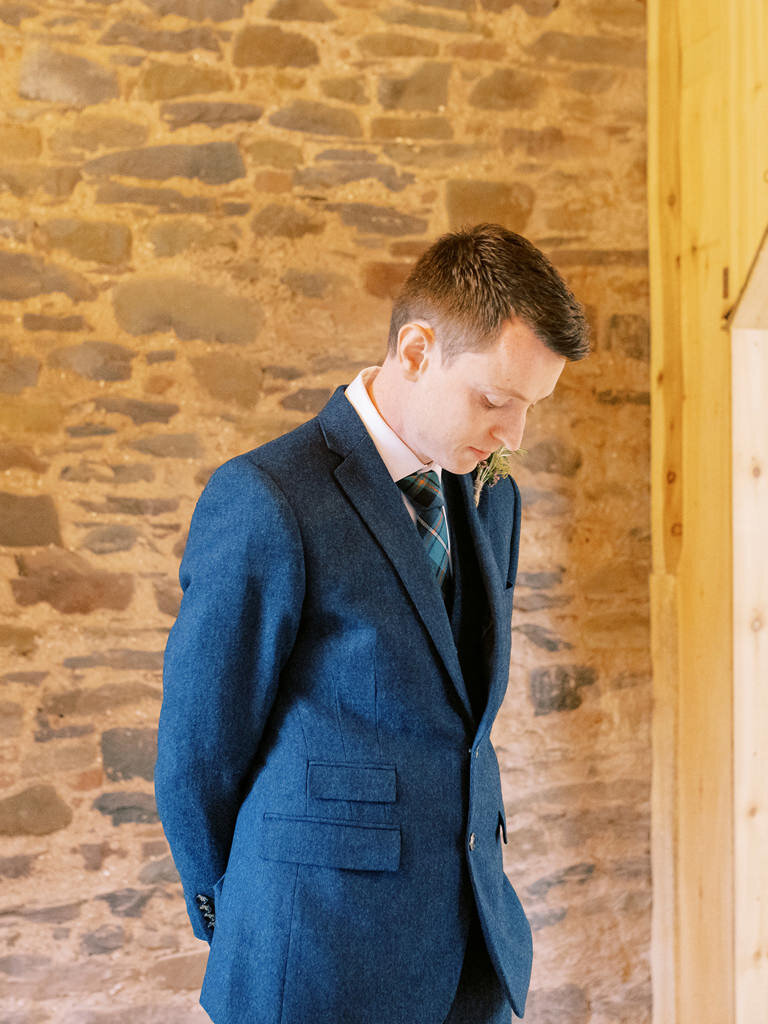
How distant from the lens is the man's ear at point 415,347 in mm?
1332

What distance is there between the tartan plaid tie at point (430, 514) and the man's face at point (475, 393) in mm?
68

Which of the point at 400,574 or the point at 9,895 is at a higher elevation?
the point at 400,574

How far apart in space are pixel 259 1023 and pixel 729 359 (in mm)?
1893

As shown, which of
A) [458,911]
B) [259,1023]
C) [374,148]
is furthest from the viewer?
[374,148]

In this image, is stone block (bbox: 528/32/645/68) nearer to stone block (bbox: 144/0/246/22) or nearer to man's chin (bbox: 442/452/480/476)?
stone block (bbox: 144/0/246/22)

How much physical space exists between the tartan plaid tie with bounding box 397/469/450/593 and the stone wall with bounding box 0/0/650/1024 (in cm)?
95

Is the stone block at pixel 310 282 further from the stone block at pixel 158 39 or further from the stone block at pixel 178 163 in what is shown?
the stone block at pixel 158 39

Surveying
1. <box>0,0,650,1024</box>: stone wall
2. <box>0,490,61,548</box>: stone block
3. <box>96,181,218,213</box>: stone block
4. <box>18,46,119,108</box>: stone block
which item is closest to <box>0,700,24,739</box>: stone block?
<box>0,0,650,1024</box>: stone wall

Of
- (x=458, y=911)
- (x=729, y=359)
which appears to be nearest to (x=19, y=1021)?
(x=458, y=911)

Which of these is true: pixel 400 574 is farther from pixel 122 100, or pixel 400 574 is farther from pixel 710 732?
pixel 122 100

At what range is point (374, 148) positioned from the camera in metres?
2.34

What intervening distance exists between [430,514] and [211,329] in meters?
1.11

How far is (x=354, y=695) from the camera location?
4.25 ft

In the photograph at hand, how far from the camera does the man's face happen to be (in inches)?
50.9
